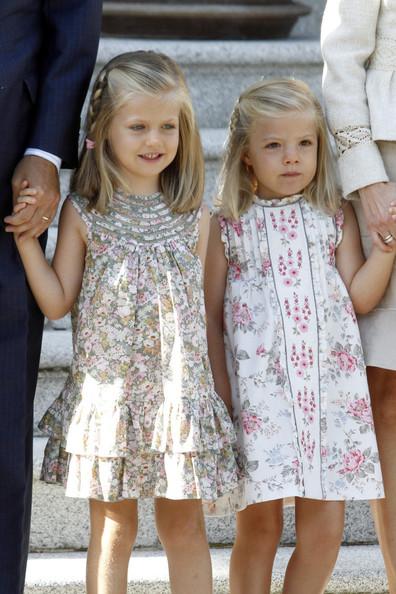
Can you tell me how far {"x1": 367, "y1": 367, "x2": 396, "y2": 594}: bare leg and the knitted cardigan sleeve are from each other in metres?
0.45

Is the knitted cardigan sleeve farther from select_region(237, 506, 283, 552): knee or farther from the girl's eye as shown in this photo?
select_region(237, 506, 283, 552): knee

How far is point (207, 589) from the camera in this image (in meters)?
2.64

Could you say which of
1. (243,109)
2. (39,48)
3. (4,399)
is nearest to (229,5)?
(243,109)

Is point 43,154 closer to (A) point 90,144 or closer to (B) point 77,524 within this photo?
(A) point 90,144

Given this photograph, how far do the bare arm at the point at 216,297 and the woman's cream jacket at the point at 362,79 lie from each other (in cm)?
32

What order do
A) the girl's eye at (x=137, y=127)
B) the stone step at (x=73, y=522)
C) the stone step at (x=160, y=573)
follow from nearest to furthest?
1. the girl's eye at (x=137, y=127)
2. the stone step at (x=160, y=573)
3. the stone step at (x=73, y=522)

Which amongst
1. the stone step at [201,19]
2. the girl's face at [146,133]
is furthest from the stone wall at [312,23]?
the girl's face at [146,133]

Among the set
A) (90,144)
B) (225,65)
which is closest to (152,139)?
(90,144)

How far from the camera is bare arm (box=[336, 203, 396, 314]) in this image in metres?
2.72

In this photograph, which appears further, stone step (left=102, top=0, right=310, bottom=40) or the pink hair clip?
stone step (left=102, top=0, right=310, bottom=40)

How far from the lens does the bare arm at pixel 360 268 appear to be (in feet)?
8.92

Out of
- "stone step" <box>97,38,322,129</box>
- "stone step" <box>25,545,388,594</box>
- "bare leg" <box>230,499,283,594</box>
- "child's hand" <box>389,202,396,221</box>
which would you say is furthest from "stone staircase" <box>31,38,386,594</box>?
"child's hand" <box>389,202,396,221</box>

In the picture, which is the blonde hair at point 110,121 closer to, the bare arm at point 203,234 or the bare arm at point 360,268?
the bare arm at point 203,234

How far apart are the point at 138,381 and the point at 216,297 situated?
309 mm
